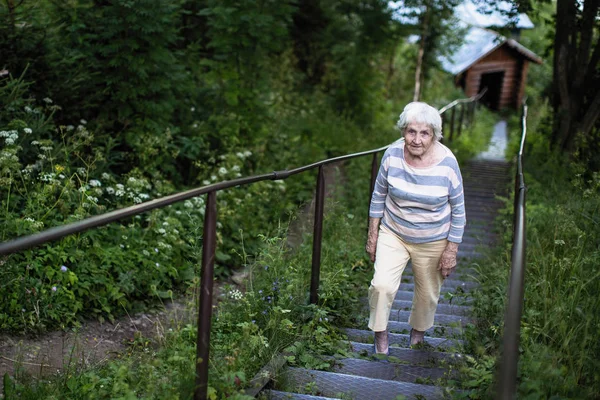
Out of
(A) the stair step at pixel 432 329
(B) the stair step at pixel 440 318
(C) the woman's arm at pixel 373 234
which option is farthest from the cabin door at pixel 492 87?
(C) the woman's arm at pixel 373 234

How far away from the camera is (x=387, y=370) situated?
3.81 m

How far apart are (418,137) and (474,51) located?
1095 inches

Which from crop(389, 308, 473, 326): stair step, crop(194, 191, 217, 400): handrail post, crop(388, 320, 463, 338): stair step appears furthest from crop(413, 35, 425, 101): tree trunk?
crop(194, 191, 217, 400): handrail post

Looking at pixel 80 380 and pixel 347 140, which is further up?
pixel 347 140

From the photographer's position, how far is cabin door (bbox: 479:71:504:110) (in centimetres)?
3050

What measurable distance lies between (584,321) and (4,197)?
14.2ft

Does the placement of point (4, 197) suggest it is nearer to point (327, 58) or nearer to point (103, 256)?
point (103, 256)

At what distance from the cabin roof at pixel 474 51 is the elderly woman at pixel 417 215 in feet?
78.2

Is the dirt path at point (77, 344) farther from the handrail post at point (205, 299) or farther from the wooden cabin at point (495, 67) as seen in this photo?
the wooden cabin at point (495, 67)

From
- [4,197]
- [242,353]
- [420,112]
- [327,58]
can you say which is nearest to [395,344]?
[242,353]

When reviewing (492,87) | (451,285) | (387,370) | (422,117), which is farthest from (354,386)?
(492,87)

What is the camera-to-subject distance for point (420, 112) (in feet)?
12.3

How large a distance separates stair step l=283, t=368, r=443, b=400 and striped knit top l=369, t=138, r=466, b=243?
884mm

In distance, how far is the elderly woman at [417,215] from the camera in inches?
149
